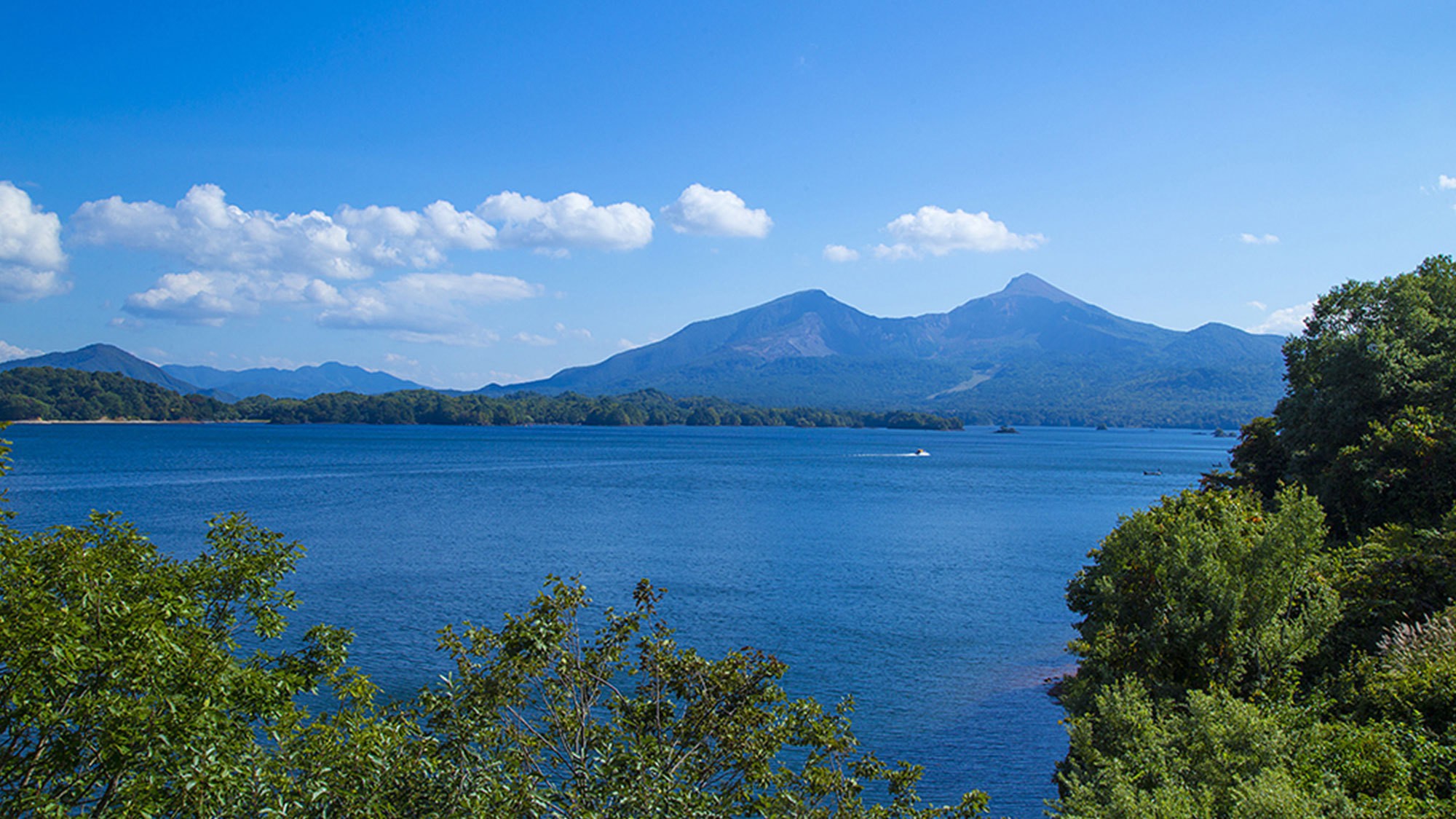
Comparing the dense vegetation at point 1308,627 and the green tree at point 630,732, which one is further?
the dense vegetation at point 1308,627

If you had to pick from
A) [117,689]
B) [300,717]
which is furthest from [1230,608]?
[117,689]

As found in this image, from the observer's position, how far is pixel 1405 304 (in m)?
30.8

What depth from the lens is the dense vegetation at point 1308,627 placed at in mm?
11516

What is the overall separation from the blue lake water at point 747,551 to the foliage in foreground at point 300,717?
12.7m

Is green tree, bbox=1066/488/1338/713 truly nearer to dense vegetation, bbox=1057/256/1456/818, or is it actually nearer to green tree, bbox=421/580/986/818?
dense vegetation, bbox=1057/256/1456/818

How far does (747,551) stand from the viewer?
5194 cm

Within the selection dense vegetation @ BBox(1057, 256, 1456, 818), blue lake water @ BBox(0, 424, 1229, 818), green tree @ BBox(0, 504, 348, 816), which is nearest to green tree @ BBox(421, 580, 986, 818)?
green tree @ BBox(0, 504, 348, 816)

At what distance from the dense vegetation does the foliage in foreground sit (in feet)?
13.4

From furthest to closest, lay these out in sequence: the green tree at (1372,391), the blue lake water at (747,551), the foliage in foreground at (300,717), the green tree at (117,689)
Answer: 1. the blue lake water at (747,551)
2. the green tree at (1372,391)
3. the foliage in foreground at (300,717)
4. the green tree at (117,689)

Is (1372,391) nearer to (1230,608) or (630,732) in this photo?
(1230,608)

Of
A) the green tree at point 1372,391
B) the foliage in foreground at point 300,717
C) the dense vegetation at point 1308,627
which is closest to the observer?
the foliage in foreground at point 300,717

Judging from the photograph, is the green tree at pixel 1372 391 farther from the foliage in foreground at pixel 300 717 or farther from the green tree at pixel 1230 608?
the foliage in foreground at pixel 300 717

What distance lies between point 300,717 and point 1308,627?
17.6m

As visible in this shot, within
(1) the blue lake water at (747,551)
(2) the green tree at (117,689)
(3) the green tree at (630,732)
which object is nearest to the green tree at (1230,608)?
(1) the blue lake water at (747,551)
